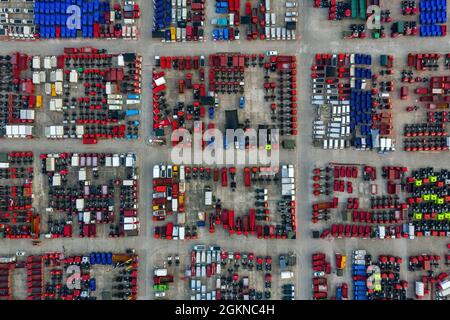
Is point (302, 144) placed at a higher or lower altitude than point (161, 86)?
lower

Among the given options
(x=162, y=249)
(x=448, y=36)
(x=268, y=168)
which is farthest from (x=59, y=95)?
(x=448, y=36)

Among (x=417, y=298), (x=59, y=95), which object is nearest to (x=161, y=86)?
(x=59, y=95)

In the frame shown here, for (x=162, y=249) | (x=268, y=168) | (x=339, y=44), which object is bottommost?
(x=162, y=249)

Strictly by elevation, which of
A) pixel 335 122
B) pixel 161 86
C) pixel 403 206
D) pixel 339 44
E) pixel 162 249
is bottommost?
pixel 162 249
